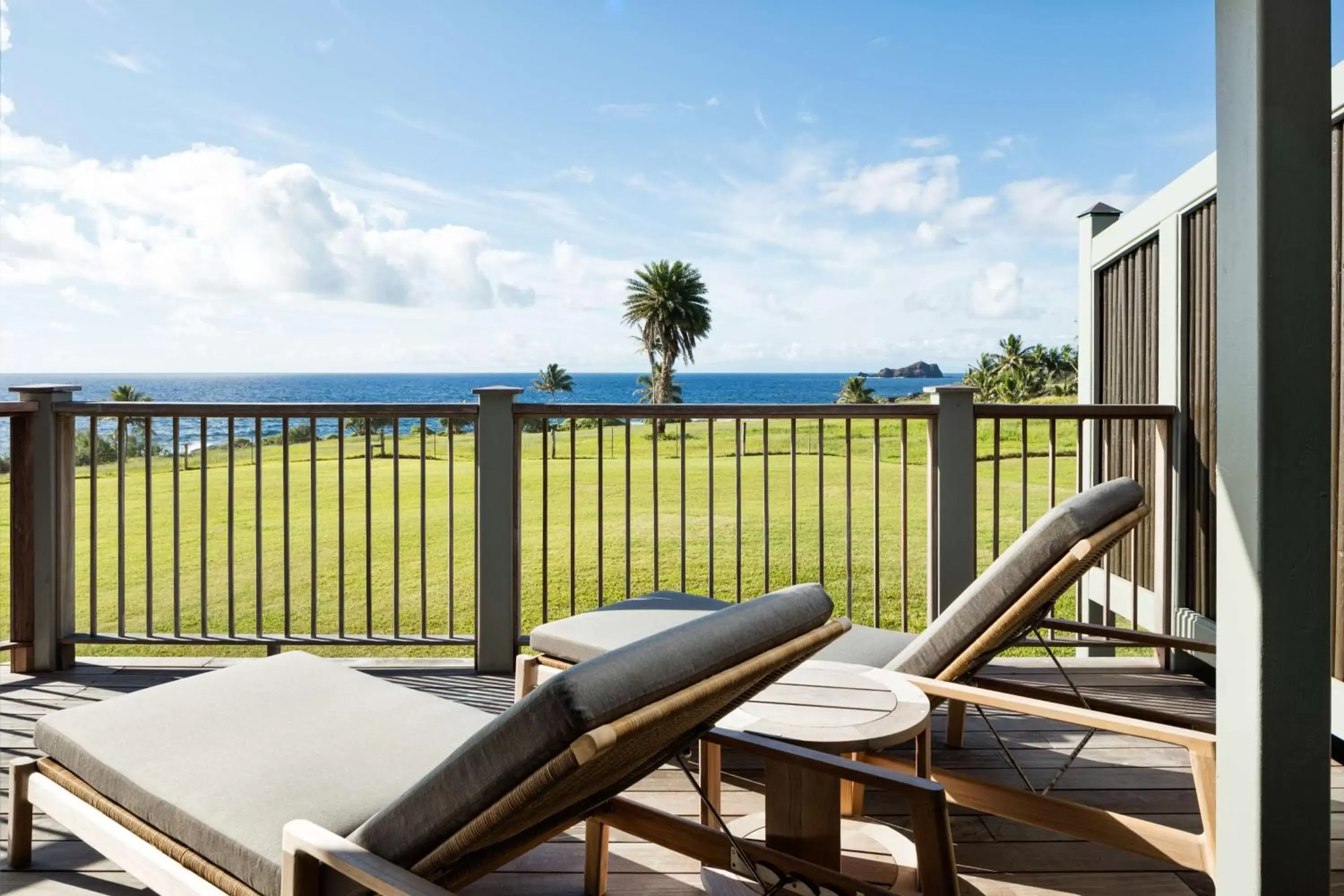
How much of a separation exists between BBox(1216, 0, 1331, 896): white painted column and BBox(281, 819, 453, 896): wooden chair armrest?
124 cm

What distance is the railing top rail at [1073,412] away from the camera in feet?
11.6

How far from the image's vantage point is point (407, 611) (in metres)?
9.58

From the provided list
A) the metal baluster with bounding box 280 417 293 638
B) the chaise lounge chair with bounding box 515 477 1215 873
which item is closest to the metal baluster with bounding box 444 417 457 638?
the metal baluster with bounding box 280 417 293 638

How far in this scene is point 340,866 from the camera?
1217mm

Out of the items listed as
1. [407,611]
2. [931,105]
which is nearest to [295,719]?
[407,611]

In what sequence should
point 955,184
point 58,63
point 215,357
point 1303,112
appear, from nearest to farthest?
point 1303,112 < point 58,63 < point 955,184 < point 215,357

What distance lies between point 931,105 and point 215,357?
52634 millimetres

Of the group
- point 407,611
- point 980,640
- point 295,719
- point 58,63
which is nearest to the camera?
point 295,719

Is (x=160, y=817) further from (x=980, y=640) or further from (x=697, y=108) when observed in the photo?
(x=697, y=108)

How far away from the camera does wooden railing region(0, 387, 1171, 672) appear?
11.5 ft

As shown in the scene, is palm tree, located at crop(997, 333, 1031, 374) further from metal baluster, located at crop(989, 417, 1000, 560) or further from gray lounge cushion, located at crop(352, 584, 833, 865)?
gray lounge cushion, located at crop(352, 584, 833, 865)

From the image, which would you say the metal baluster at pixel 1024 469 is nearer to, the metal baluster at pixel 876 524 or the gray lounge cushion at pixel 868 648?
the metal baluster at pixel 876 524

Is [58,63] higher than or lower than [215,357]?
higher

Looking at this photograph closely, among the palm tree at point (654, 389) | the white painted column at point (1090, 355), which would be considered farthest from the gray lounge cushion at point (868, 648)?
the palm tree at point (654, 389)
